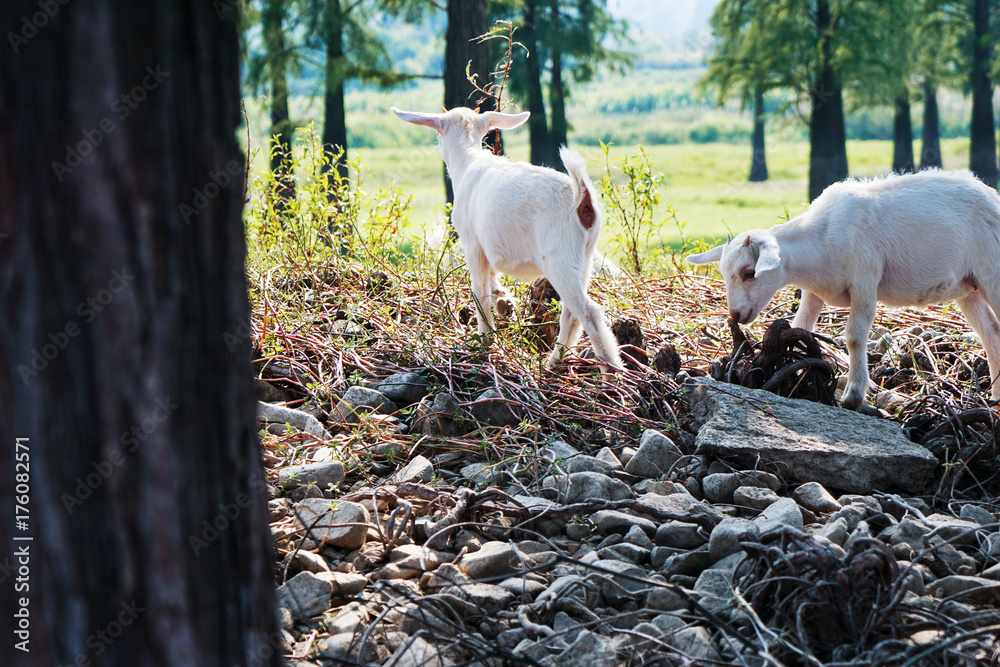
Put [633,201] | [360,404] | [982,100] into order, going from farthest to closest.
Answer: [982,100]
[633,201]
[360,404]

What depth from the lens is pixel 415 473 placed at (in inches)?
144

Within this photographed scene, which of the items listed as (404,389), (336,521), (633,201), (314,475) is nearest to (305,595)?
(336,521)

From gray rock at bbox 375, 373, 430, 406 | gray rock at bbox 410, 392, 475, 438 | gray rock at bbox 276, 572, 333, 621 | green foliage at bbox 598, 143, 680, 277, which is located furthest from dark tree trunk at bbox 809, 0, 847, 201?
gray rock at bbox 276, 572, 333, 621

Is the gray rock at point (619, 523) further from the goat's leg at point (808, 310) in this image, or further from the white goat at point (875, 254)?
the goat's leg at point (808, 310)

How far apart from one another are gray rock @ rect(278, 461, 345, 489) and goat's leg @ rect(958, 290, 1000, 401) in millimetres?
3808

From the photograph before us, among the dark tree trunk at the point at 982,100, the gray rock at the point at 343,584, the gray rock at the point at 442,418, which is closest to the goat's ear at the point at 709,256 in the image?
the gray rock at the point at 442,418

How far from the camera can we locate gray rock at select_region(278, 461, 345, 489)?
3.50 metres

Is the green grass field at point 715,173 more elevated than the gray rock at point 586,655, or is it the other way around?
the green grass field at point 715,173

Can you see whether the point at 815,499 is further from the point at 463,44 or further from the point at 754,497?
the point at 463,44

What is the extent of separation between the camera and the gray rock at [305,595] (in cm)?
264

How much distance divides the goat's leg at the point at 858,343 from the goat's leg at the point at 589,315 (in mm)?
1288

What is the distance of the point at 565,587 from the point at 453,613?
378mm

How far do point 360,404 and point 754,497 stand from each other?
216cm

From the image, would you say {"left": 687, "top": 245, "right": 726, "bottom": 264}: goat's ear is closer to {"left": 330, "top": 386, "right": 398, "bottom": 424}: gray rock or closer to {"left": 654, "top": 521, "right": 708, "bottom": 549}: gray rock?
{"left": 330, "top": 386, "right": 398, "bottom": 424}: gray rock
